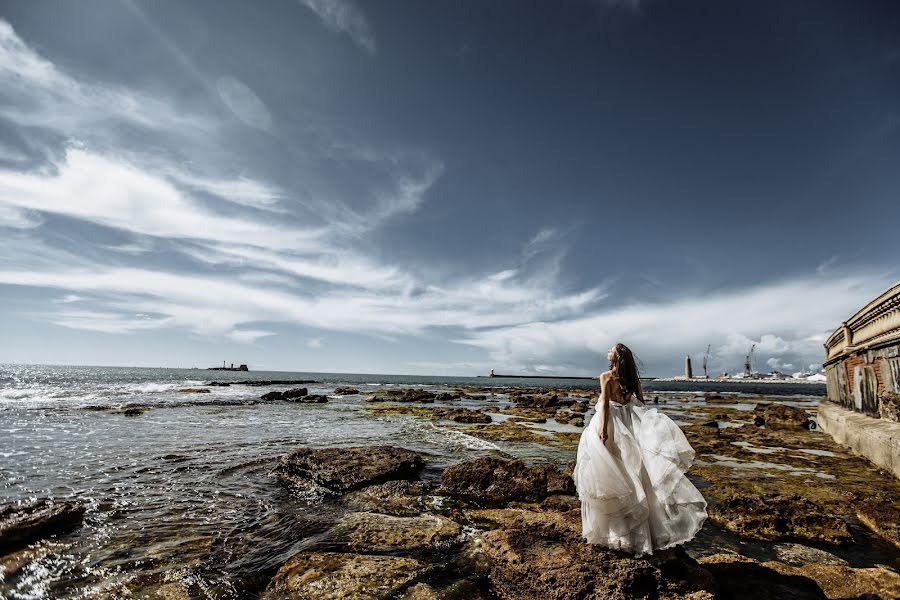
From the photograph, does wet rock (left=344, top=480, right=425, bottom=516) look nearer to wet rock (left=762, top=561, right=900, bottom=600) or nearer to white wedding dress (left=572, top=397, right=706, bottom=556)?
white wedding dress (left=572, top=397, right=706, bottom=556)

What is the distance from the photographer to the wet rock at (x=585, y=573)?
14.4 feet

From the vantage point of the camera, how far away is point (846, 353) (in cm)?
1655

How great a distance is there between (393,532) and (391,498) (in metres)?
2.09

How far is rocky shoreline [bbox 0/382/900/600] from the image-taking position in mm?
4727

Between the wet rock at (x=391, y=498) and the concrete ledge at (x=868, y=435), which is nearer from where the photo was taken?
the wet rock at (x=391, y=498)

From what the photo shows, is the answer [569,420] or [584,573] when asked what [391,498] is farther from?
[569,420]

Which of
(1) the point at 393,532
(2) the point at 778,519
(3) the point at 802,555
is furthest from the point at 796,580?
(1) the point at 393,532

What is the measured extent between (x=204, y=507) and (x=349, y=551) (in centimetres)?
423

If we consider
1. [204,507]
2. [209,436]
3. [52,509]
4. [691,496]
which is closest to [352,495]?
[204,507]

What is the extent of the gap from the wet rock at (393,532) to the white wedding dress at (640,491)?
8.91 feet

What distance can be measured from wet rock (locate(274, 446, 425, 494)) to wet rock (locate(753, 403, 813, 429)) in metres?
23.3

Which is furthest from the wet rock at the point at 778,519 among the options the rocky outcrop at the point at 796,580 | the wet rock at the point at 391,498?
the wet rock at the point at 391,498

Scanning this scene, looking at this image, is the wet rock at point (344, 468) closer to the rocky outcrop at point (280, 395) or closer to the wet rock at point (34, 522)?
the wet rock at point (34, 522)

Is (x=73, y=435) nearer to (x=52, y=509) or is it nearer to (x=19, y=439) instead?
(x=19, y=439)
